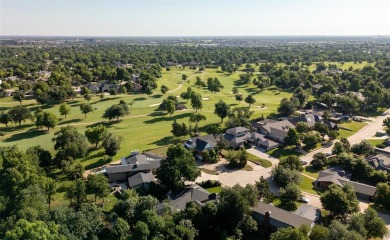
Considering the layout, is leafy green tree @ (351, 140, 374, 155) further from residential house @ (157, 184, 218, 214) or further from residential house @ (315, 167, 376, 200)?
residential house @ (157, 184, 218, 214)

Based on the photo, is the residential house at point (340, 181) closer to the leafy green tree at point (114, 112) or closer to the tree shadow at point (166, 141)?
the tree shadow at point (166, 141)

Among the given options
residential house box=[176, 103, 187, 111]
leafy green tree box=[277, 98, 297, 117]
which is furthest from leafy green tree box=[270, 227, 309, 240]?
residential house box=[176, 103, 187, 111]

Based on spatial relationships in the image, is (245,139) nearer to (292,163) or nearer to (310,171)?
(310,171)

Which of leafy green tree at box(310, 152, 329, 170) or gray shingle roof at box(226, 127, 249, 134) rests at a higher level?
gray shingle roof at box(226, 127, 249, 134)

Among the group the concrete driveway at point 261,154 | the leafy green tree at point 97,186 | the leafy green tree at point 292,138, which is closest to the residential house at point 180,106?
the concrete driveway at point 261,154

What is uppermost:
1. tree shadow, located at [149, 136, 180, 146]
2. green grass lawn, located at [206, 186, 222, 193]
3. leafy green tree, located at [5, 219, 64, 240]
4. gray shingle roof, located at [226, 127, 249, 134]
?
leafy green tree, located at [5, 219, 64, 240]

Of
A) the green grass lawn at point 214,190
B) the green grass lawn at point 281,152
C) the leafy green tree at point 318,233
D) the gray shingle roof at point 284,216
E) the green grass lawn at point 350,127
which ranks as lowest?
the green grass lawn at point 350,127

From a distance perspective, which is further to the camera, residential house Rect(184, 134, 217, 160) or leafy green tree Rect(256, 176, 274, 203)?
residential house Rect(184, 134, 217, 160)
